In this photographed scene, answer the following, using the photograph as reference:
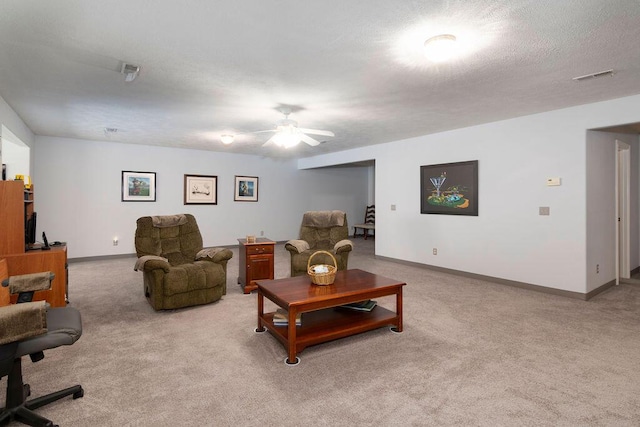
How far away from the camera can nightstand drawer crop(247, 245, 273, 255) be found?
4.51 meters

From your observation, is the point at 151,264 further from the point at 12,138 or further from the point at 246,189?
the point at 246,189

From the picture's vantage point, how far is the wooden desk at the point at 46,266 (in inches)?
129

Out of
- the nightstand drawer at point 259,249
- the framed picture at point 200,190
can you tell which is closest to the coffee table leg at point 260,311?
the nightstand drawer at point 259,249

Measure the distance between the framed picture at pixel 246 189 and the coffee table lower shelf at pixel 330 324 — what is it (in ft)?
18.2

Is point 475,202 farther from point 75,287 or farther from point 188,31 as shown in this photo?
point 75,287

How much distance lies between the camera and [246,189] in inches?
331

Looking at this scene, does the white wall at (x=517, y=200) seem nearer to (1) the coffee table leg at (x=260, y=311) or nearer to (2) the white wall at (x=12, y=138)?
(1) the coffee table leg at (x=260, y=311)

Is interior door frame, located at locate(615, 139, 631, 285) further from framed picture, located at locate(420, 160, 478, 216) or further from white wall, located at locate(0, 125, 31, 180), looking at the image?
white wall, located at locate(0, 125, 31, 180)

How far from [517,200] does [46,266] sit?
18.5ft

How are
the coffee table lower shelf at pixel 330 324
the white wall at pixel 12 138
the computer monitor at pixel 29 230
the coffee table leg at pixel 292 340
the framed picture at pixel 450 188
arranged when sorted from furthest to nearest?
the framed picture at pixel 450 188 < the white wall at pixel 12 138 < the computer monitor at pixel 29 230 < the coffee table lower shelf at pixel 330 324 < the coffee table leg at pixel 292 340

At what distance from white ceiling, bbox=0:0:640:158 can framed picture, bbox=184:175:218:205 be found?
295 cm

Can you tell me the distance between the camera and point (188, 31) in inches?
90.3

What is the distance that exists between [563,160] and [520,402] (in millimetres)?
3376

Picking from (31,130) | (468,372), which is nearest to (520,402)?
(468,372)
